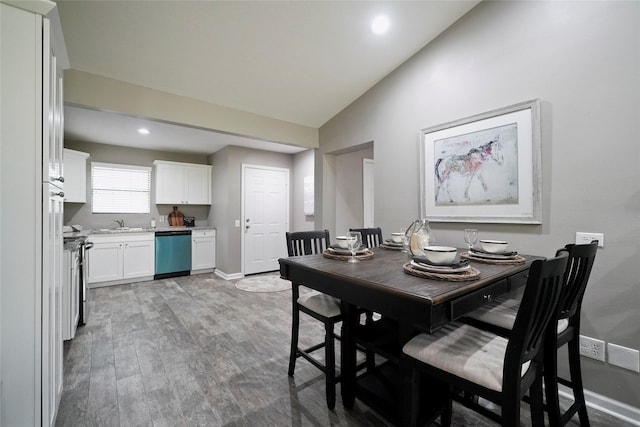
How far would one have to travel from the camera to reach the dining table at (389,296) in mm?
1095

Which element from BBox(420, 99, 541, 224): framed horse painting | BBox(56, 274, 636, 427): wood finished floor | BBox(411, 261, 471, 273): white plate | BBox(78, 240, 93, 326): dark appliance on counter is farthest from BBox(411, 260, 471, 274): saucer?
BBox(78, 240, 93, 326): dark appliance on counter

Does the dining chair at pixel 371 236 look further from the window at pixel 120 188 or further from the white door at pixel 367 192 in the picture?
the window at pixel 120 188

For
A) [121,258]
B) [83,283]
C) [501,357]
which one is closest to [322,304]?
[501,357]

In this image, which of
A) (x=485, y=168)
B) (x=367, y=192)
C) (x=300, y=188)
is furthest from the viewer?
(x=300, y=188)

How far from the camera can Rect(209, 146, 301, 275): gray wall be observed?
4953 millimetres

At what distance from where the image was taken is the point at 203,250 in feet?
17.3

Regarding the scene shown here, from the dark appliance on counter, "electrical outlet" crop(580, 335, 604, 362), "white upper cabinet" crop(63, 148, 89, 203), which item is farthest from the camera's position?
"white upper cabinet" crop(63, 148, 89, 203)

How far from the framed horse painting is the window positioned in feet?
16.4

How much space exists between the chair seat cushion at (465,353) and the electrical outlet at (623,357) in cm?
108

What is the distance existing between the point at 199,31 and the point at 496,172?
259 cm

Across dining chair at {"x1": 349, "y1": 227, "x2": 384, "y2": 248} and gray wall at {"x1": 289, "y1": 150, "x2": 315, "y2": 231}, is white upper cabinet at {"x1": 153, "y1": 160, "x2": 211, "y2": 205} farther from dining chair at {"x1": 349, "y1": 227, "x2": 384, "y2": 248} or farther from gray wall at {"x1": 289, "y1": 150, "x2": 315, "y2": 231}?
dining chair at {"x1": 349, "y1": 227, "x2": 384, "y2": 248}

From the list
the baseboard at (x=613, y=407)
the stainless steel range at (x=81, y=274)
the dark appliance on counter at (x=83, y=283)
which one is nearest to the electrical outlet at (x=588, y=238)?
the baseboard at (x=613, y=407)

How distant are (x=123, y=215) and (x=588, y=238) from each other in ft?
20.4

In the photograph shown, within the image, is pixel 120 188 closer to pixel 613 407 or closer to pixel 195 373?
pixel 195 373
